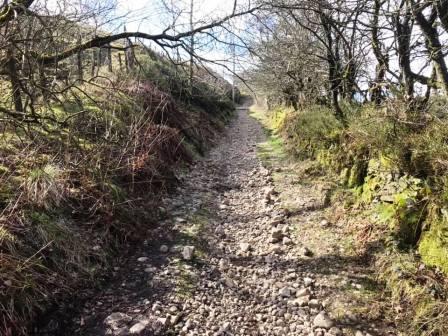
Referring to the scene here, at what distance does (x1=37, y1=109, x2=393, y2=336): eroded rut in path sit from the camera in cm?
355

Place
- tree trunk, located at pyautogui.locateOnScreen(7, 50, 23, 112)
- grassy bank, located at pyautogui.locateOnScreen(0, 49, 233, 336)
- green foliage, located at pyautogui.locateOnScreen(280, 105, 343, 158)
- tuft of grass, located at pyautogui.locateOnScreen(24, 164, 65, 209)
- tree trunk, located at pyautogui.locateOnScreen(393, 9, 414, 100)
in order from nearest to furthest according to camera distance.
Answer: grassy bank, located at pyautogui.locateOnScreen(0, 49, 233, 336), tuft of grass, located at pyautogui.locateOnScreen(24, 164, 65, 209), tree trunk, located at pyautogui.locateOnScreen(7, 50, 23, 112), tree trunk, located at pyautogui.locateOnScreen(393, 9, 414, 100), green foliage, located at pyautogui.locateOnScreen(280, 105, 343, 158)

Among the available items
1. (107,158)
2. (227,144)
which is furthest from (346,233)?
(227,144)

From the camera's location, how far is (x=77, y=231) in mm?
4480

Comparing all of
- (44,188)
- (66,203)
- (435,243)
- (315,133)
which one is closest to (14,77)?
(44,188)

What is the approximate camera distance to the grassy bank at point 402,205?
3.50 meters

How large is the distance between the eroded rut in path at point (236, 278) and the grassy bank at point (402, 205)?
0.34 metres

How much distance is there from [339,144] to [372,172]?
1.96 meters

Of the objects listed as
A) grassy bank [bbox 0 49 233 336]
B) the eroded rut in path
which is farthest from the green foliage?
grassy bank [bbox 0 49 233 336]

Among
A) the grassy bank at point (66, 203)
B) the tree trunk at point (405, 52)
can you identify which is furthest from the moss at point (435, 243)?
the grassy bank at point (66, 203)

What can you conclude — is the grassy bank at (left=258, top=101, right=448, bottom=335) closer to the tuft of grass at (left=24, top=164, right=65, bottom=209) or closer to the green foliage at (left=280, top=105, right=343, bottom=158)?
the green foliage at (left=280, top=105, right=343, bottom=158)

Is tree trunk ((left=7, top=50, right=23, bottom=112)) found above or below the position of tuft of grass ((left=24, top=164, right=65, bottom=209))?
above

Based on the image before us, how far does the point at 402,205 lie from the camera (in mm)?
4473

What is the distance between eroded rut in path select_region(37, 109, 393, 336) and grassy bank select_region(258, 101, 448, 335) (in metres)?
0.34

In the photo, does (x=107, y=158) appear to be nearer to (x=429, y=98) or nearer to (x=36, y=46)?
(x=36, y=46)
